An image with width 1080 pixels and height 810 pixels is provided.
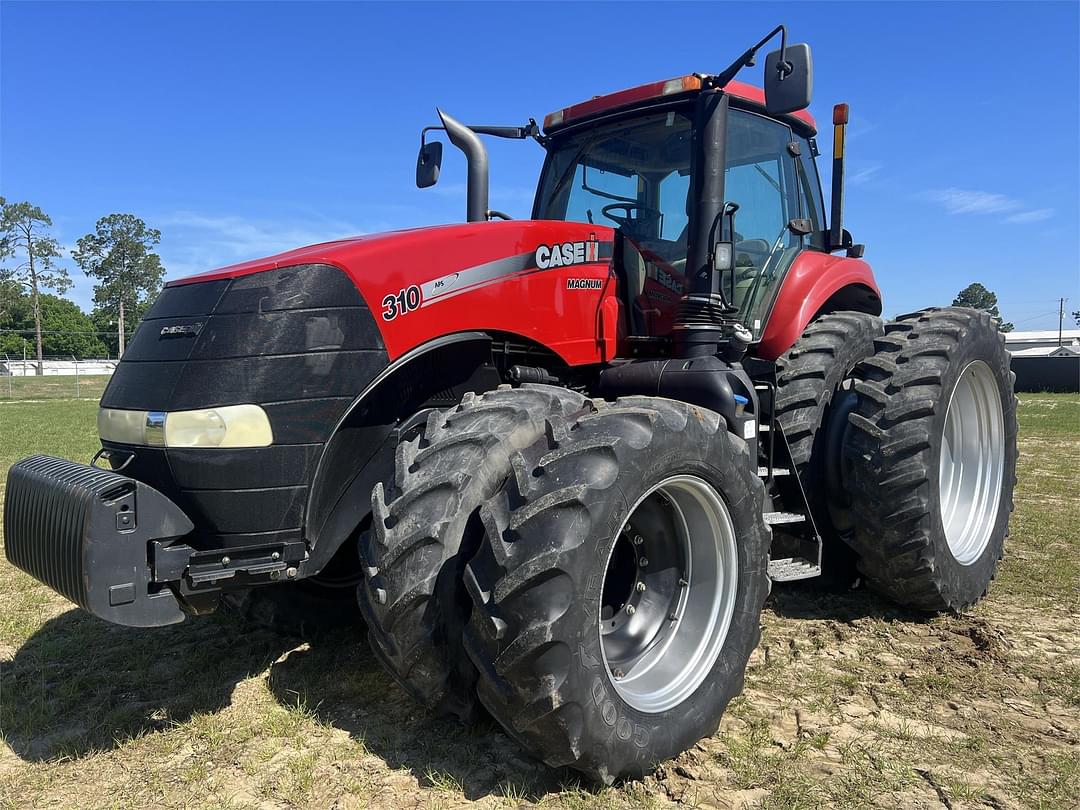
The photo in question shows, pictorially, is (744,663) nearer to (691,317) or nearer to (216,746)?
(691,317)

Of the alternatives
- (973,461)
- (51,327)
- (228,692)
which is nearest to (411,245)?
(228,692)

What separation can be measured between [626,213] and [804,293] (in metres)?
1.05

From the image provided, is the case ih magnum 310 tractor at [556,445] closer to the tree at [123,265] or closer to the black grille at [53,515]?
the black grille at [53,515]

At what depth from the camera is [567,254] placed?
3627 mm

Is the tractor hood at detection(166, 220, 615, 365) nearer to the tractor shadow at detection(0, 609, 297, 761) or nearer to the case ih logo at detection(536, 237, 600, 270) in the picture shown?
the case ih logo at detection(536, 237, 600, 270)

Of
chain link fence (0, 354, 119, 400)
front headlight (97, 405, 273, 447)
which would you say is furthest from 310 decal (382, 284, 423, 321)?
chain link fence (0, 354, 119, 400)

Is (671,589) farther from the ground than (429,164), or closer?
closer

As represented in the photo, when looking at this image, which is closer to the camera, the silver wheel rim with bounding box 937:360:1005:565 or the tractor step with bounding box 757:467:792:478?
the tractor step with bounding box 757:467:792:478

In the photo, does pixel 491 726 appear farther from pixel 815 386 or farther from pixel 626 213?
pixel 626 213

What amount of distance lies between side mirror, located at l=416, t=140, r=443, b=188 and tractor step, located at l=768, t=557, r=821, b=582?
2706 millimetres

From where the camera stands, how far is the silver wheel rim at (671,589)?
3014 millimetres

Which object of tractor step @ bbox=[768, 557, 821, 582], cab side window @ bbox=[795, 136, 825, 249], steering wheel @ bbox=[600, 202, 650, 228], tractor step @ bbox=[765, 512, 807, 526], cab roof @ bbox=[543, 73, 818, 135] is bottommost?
tractor step @ bbox=[768, 557, 821, 582]

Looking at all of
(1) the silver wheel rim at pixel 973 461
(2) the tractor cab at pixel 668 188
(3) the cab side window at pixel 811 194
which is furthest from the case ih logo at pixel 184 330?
(1) the silver wheel rim at pixel 973 461

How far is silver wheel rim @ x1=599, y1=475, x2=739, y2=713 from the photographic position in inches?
119
